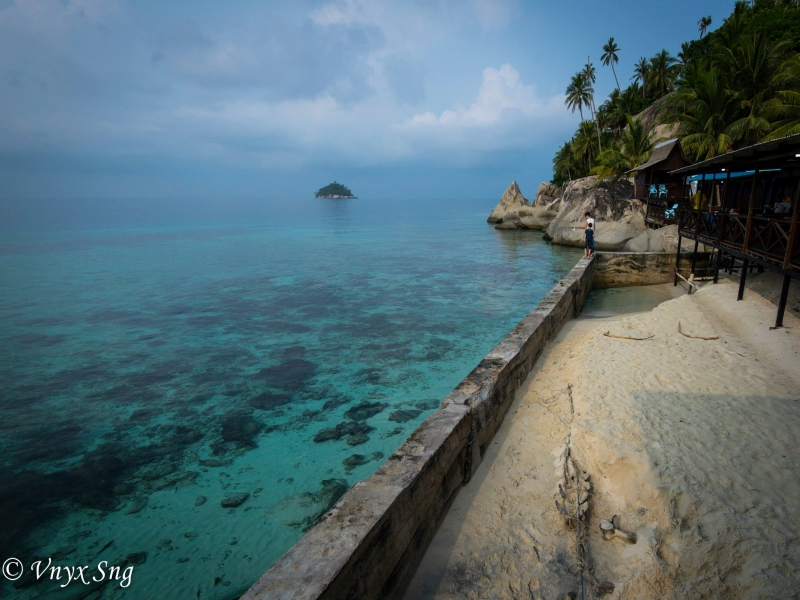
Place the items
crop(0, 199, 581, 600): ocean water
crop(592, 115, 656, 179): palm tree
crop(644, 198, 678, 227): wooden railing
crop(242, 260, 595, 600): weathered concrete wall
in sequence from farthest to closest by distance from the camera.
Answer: crop(592, 115, 656, 179): palm tree < crop(644, 198, 678, 227): wooden railing < crop(0, 199, 581, 600): ocean water < crop(242, 260, 595, 600): weathered concrete wall

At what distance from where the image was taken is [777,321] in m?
9.00

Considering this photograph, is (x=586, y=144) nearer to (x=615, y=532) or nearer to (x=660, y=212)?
(x=660, y=212)

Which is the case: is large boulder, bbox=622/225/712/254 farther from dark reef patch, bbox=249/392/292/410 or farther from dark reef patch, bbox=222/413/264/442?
dark reef patch, bbox=222/413/264/442

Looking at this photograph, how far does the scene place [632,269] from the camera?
17.1 meters

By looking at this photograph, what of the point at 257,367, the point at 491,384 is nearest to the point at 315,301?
the point at 257,367

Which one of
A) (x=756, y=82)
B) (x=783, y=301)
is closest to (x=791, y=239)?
(x=783, y=301)

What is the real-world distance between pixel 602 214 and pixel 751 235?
66.7 feet

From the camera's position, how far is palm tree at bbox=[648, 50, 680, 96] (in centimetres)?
5034

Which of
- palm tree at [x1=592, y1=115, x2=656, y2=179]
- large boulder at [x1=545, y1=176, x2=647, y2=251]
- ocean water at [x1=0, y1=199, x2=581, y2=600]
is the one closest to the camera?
ocean water at [x1=0, y1=199, x2=581, y2=600]

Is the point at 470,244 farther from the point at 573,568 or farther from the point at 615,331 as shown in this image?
the point at 573,568

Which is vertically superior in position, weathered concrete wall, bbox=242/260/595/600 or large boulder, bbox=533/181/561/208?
large boulder, bbox=533/181/561/208

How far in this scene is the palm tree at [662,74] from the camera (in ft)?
165

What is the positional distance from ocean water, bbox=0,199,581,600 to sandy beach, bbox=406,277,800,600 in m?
2.61

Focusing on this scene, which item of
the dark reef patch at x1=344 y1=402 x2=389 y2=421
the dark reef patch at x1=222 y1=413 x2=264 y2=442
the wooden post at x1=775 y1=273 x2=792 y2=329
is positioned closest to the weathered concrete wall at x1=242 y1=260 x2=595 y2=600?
the dark reef patch at x1=344 y1=402 x2=389 y2=421
